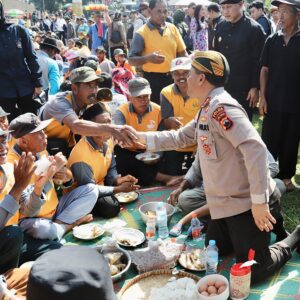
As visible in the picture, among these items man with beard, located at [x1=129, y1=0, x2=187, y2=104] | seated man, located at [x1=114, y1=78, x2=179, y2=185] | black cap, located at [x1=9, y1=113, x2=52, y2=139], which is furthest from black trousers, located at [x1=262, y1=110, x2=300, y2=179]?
black cap, located at [x1=9, y1=113, x2=52, y2=139]

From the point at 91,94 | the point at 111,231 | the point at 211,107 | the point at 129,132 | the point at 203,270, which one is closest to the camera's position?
the point at 211,107

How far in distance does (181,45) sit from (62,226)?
3549 mm

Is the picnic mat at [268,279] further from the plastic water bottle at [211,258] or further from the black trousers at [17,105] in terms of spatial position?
the black trousers at [17,105]

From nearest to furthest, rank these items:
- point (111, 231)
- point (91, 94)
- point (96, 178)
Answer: point (111, 231) → point (96, 178) → point (91, 94)

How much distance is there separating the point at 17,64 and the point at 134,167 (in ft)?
6.32

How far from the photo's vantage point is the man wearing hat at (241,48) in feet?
16.7

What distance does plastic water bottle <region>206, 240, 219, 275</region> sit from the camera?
309 cm

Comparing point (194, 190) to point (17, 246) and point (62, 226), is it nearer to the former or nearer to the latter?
point (62, 226)

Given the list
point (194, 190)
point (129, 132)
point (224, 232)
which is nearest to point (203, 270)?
point (224, 232)

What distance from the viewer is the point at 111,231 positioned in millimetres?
3939

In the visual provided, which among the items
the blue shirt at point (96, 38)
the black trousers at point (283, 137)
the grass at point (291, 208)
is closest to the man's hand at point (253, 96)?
the black trousers at point (283, 137)

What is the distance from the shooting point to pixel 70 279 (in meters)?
1.22

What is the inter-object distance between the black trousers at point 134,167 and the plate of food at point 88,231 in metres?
1.27

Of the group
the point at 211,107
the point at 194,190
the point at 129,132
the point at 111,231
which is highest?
the point at 211,107
